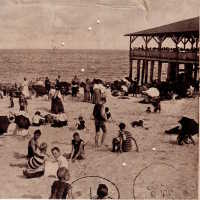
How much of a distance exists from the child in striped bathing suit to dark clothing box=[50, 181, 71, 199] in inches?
6.6

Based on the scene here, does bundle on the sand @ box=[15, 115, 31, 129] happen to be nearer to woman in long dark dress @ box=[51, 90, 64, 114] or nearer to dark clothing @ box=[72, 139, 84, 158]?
woman in long dark dress @ box=[51, 90, 64, 114]

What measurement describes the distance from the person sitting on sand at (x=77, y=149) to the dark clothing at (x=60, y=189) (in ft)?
0.79

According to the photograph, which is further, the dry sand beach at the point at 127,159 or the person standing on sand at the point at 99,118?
the person standing on sand at the point at 99,118

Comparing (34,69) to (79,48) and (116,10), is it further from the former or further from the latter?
(116,10)

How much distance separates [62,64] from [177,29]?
111 cm

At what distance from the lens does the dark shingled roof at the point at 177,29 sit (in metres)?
4.02

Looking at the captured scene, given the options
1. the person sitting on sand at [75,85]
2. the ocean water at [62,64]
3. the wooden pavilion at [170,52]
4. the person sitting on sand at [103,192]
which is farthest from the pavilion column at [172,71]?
the person sitting on sand at [103,192]

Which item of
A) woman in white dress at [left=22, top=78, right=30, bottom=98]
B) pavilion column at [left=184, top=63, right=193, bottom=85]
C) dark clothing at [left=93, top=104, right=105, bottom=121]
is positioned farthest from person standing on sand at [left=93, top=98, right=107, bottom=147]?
pavilion column at [left=184, top=63, right=193, bottom=85]

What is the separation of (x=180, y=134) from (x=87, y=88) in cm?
96

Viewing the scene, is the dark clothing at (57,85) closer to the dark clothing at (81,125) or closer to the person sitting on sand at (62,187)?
the dark clothing at (81,125)

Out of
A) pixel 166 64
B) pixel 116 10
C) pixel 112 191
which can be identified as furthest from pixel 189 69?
pixel 112 191

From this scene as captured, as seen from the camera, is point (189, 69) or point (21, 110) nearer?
point (189, 69)

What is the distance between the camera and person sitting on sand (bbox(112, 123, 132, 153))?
4164 millimetres

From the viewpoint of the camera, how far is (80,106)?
421cm
